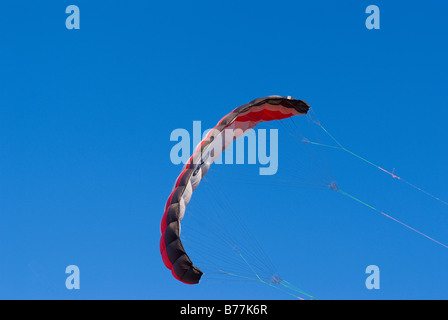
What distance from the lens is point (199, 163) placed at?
31.0 m

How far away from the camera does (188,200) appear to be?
30.7 m

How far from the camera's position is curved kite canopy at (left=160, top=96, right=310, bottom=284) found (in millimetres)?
29203

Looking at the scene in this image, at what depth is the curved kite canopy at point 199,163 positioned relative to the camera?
2920cm

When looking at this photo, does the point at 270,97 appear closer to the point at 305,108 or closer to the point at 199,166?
the point at 305,108
